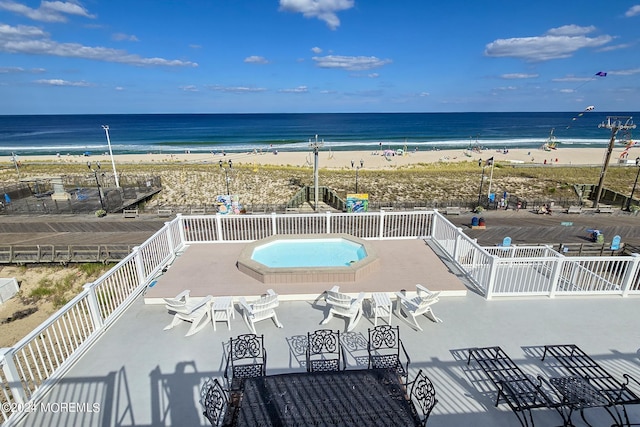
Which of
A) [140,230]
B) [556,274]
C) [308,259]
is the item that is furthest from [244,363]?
[140,230]

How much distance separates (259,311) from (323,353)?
135 centimetres

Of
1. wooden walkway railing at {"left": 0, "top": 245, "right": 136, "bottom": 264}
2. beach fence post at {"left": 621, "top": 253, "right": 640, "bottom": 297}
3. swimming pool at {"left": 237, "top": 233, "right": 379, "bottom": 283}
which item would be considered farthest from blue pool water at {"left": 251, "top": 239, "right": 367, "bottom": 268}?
wooden walkway railing at {"left": 0, "top": 245, "right": 136, "bottom": 264}

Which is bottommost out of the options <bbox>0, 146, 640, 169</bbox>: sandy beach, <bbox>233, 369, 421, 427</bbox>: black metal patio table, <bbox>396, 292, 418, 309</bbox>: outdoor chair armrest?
<bbox>0, 146, 640, 169</bbox>: sandy beach

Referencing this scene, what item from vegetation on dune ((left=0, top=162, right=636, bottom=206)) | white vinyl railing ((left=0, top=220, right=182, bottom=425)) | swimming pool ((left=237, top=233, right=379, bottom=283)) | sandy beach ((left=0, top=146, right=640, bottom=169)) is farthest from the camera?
sandy beach ((left=0, top=146, right=640, bottom=169))

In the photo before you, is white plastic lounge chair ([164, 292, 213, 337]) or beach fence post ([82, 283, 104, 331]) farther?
white plastic lounge chair ([164, 292, 213, 337])

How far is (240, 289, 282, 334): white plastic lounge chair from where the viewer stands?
222 inches

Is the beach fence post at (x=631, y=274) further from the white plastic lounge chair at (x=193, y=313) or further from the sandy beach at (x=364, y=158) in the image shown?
the sandy beach at (x=364, y=158)

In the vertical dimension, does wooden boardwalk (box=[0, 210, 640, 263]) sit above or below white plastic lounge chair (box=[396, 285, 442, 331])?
below

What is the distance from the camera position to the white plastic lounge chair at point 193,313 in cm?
558

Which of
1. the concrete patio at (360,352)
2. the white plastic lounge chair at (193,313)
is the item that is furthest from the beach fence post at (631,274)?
the white plastic lounge chair at (193,313)

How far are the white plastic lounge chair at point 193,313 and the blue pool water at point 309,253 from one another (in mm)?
2340

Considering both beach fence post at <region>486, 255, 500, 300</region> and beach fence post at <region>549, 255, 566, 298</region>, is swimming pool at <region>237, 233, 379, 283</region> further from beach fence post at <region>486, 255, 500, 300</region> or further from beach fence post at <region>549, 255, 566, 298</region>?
beach fence post at <region>549, 255, 566, 298</region>

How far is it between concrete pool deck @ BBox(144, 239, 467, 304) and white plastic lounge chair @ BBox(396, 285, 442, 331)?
21.4 inches

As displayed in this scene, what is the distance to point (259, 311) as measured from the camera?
5.68 meters
